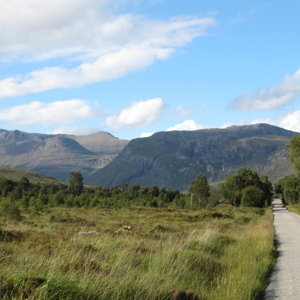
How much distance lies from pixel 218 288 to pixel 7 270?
495cm

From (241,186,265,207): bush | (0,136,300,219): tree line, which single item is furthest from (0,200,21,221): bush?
(241,186,265,207): bush

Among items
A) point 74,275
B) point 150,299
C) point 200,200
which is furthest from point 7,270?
point 200,200

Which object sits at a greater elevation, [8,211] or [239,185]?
[8,211]

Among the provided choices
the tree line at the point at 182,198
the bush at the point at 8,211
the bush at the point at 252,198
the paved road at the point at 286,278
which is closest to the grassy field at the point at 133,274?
the paved road at the point at 286,278

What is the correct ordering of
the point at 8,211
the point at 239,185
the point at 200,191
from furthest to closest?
the point at 200,191 < the point at 239,185 < the point at 8,211

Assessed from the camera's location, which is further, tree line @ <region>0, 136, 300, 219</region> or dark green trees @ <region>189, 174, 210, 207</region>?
dark green trees @ <region>189, 174, 210, 207</region>

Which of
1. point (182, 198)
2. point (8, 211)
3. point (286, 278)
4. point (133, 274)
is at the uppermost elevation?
point (133, 274)

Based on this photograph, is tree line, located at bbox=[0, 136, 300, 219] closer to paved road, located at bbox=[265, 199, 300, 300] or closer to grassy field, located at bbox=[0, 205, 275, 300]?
paved road, located at bbox=[265, 199, 300, 300]

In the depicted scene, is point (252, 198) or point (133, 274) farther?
point (252, 198)

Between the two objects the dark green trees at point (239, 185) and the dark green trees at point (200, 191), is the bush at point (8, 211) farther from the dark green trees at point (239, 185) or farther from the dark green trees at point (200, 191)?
the dark green trees at point (200, 191)

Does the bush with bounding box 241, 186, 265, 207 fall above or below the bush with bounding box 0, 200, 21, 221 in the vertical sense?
below

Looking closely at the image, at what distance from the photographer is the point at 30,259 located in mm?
9773

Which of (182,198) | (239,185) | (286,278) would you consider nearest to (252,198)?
(239,185)

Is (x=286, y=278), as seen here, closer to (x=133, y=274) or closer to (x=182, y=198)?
(x=133, y=274)
